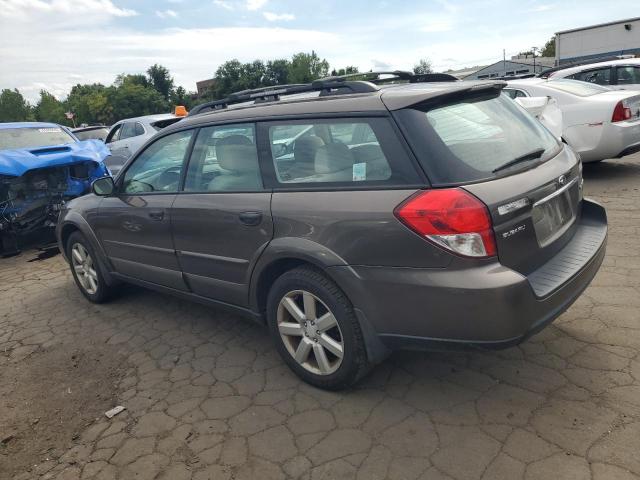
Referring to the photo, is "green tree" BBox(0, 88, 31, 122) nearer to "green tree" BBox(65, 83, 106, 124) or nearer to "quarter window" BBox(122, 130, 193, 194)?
"green tree" BBox(65, 83, 106, 124)

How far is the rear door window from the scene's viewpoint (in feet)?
8.04

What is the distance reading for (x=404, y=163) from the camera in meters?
2.40

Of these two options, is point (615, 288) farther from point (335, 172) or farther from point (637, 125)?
point (637, 125)

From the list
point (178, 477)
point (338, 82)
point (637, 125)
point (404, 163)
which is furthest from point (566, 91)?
point (178, 477)

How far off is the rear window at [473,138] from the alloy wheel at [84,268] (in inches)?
136

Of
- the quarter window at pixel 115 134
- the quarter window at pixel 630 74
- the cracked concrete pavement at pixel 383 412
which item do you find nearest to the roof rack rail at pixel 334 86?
the cracked concrete pavement at pixel 383 412

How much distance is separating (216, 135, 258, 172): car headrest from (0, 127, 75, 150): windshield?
560 centimetres

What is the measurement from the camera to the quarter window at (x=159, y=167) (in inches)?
141

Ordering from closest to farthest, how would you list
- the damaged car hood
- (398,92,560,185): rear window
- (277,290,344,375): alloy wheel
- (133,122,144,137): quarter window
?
(398,92,560,185): rear window
(277,290,344,375): alloy wheel
the damaged car hood
(133,122,144,137): quarter window

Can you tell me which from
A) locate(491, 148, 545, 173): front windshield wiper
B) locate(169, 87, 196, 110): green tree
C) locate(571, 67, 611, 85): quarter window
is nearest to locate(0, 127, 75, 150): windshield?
locate(491, 148, 545, 173): front windshield wiper

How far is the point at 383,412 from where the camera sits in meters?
2.65

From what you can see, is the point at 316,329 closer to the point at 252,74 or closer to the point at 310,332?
the point at 310,332

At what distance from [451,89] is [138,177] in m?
2.49

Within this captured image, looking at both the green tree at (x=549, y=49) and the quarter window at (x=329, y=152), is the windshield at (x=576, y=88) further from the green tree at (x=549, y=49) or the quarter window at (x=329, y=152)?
the green tree at (x=549, y=49)
